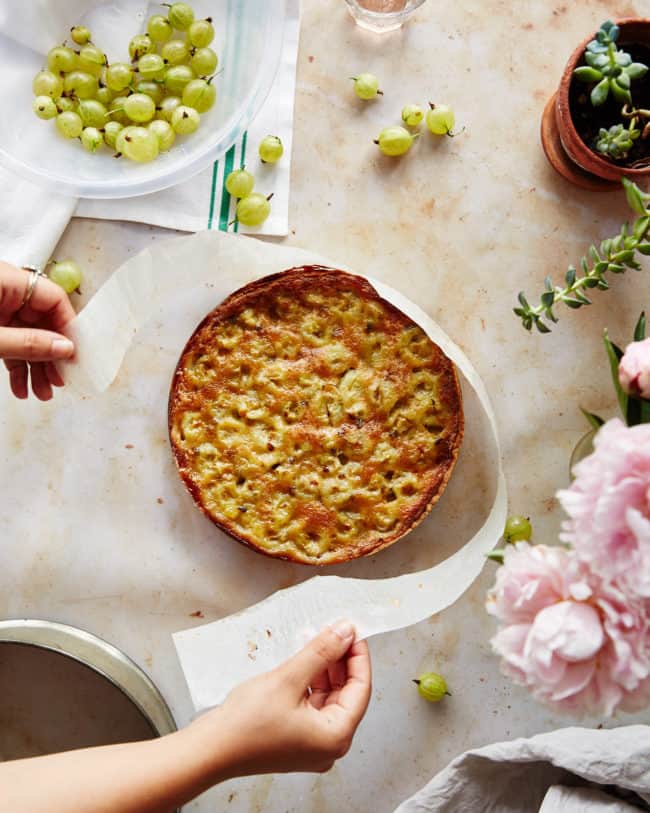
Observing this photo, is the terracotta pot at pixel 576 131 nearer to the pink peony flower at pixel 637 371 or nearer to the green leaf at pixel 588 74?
the green leaf at pixel 588 74

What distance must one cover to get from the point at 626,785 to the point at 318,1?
1.41 meters

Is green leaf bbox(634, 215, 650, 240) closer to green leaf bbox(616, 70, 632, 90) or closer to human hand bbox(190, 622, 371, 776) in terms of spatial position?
green leaf bbox(616, 70, 632, 90)

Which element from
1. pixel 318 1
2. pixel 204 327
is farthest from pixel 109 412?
pixel 318 1

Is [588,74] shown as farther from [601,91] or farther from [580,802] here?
[580,802]

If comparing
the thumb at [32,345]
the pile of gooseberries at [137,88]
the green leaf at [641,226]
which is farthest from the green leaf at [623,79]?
the thumb at [32,345]

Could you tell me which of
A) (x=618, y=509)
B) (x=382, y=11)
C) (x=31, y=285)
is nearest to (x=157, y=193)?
(x=31, y=285)

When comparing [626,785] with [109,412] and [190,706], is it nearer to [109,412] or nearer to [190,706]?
[190,706]

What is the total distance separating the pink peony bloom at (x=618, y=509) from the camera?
2.46 feet

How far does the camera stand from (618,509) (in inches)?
29.8

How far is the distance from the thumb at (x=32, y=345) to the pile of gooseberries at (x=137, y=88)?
1.25 ft

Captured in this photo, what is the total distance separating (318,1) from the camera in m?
1.58

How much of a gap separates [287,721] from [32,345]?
64cm

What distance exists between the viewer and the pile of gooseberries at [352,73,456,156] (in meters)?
1.53

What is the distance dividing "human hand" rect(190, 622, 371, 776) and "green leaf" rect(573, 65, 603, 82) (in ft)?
2.97
